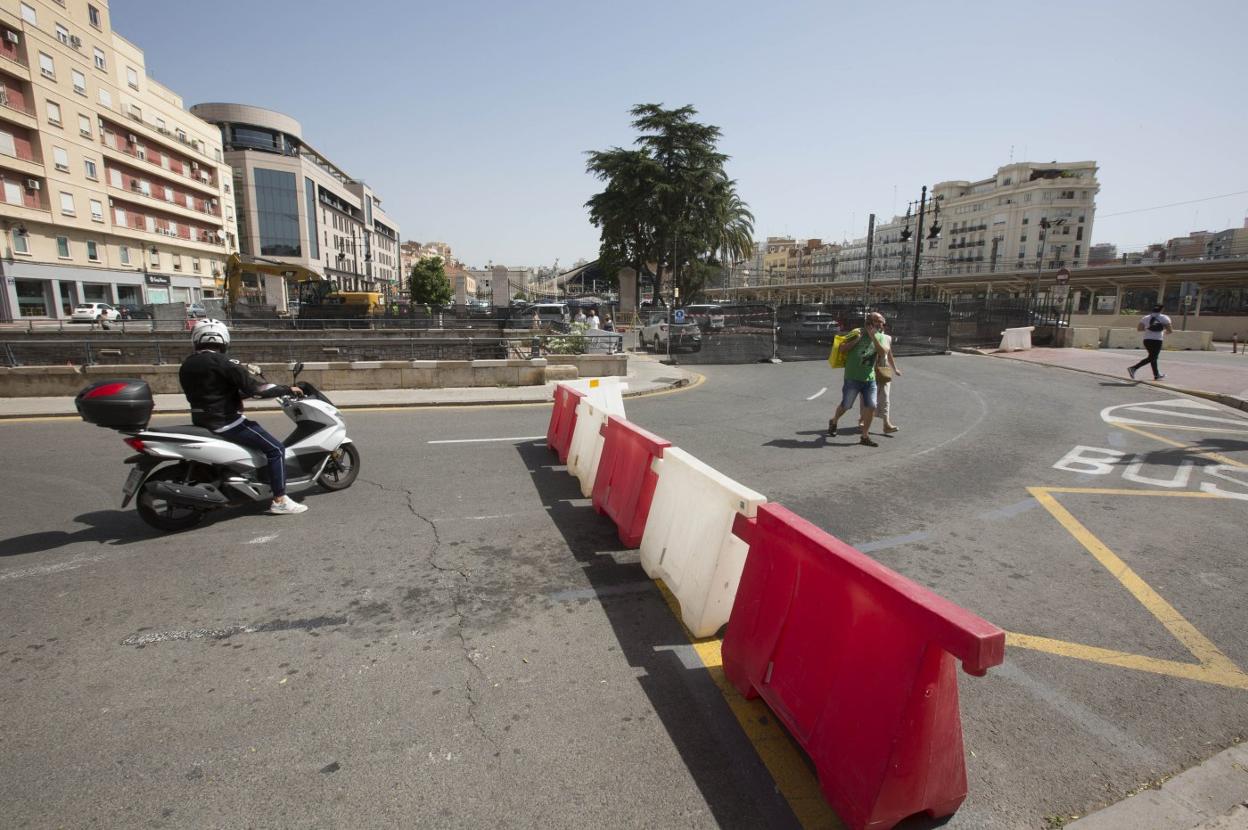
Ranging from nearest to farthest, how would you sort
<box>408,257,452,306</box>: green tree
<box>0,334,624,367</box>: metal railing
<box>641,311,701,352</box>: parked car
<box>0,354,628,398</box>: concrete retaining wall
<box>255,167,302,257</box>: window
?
<box>0,354,628,398</box>: concrete retaining wall < <box>0,334,624,367</box>: metal railing < <box>641,311,701,352</box>: parked car < <box>255,167,302,257</box>: window < <box>408,257,452,306</box>: green tree

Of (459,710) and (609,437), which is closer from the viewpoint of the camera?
(459,710)

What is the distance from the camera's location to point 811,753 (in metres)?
2.58

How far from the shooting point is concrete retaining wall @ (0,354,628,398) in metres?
12.1

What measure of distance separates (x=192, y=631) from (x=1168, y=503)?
8699 millimetres

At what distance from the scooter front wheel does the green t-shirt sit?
6780mm

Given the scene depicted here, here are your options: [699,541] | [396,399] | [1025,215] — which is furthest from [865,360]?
[1025,215]

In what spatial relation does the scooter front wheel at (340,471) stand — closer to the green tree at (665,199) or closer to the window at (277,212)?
the green tree at (665,199)

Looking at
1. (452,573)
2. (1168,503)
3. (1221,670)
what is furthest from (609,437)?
(1168,503)

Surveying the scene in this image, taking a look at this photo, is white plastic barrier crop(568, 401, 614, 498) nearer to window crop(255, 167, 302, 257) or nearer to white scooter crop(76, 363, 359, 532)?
white scooter crop(76, 363, 359, 532)

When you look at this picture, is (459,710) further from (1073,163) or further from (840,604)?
(1073,163)

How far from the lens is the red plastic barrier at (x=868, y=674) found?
225 centimetres

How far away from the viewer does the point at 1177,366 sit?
66.1 ft

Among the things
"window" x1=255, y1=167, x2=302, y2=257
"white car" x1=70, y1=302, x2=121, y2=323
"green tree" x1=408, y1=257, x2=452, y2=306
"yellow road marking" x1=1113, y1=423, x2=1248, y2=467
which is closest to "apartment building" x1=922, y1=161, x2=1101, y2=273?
"green tree" x1=408, y1=257, x2=452, y2=306

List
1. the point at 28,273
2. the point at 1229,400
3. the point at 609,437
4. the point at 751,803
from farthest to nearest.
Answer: the point at 28,273, the point at 1229,400, the point at 609,437, the point at 751,803
